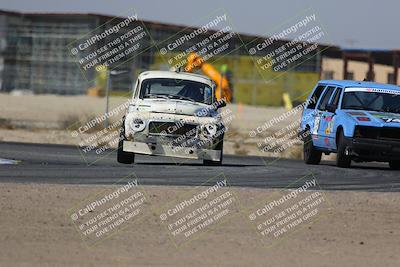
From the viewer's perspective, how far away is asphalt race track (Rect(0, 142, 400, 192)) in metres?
15.7

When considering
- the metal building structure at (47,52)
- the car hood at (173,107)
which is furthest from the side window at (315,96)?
the metal building structure at (47,52)

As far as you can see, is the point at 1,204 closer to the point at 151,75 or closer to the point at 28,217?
the point at 28,217

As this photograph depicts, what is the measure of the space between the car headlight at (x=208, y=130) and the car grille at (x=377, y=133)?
270 cm

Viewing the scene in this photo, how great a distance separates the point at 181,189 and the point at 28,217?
3.14m

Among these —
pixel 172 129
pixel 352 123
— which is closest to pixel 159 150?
pixel 172 129

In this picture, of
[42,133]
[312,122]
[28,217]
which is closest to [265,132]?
[42,133]

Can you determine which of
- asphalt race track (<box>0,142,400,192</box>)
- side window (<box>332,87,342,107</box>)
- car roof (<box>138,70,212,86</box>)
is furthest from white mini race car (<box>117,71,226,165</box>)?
side window (<box>332,87,342,107</box>)

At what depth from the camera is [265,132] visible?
43250 mm

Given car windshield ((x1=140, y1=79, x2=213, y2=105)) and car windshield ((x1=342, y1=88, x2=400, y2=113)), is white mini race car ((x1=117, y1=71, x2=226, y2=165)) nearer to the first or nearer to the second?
car windshield ((x1=140, y1=79, x2=213, y2=105))

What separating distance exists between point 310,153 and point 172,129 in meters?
4.13

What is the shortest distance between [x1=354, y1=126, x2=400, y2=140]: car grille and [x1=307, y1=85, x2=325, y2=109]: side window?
2.60m

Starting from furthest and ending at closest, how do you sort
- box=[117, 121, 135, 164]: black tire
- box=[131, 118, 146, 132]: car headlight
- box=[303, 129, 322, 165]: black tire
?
box=[303, 129, 322, 165]: black tire → box=[117, 121, 135, 164]: black tire → box=[131, 118, 146, 132]: car headlight

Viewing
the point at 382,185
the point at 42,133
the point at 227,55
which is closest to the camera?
the point at 382,185

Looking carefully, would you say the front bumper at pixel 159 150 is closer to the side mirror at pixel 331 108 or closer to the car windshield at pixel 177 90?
the car windshield at pixel 177 90
